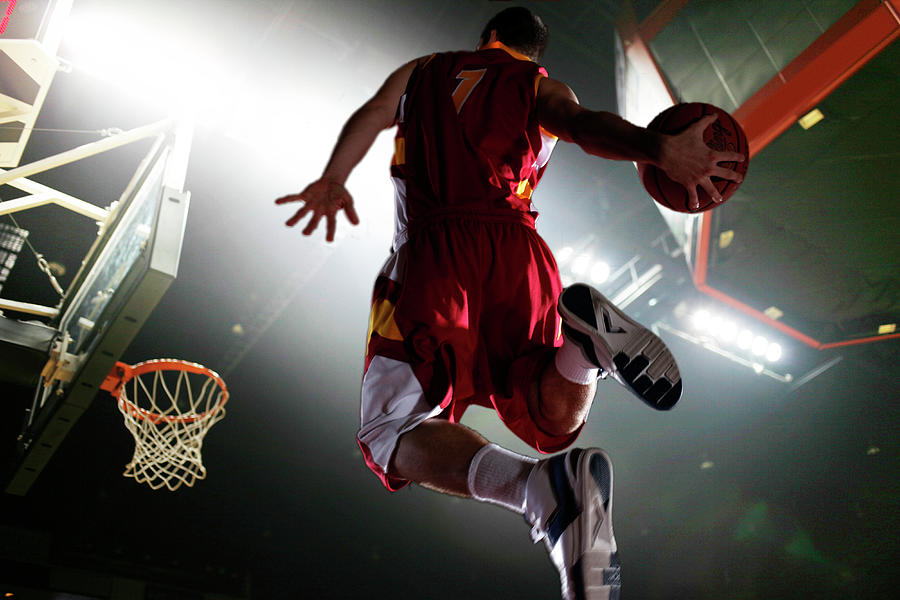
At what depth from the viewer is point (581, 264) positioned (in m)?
6.88

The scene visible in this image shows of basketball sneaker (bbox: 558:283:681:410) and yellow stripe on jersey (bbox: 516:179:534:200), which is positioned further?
yellow stripe on jersey (bbox: 516:179:534:200)

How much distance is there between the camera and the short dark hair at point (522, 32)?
229 centimetres

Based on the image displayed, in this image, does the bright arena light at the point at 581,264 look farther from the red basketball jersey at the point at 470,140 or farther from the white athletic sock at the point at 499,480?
the white athletic sock at the point at 499,480

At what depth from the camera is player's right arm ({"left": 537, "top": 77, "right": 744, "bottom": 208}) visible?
1.60 meters

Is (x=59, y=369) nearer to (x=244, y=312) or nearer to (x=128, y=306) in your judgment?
(x=128, y=306)

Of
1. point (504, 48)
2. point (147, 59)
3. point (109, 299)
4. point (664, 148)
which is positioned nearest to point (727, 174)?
point (664, 148)

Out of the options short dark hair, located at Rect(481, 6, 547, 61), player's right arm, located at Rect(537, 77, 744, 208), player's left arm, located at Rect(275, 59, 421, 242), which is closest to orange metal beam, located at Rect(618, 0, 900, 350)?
short dark hair, located at Rect(481, 6, 547, 61)

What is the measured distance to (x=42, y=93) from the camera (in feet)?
12.0

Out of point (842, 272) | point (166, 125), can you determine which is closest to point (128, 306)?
point (166, 125)

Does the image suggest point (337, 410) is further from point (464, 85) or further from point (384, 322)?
point (384, 322)

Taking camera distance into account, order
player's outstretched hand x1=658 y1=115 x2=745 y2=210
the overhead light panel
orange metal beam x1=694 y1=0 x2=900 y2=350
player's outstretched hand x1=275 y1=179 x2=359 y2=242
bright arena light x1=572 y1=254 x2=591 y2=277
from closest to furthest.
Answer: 1. player's outstretched hand x1=658 y1=115 x2=745 y2=210
2. player's outstretched hand x1=275 y1=179 x2=359 y2=242
3. orange metal beam x1=694 y1=0 x2=900 y2=350
4. the overhead light panel
5. bright arena light x1=572 y1=254 x2=591 y2=277

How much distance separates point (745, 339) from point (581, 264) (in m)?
1.91

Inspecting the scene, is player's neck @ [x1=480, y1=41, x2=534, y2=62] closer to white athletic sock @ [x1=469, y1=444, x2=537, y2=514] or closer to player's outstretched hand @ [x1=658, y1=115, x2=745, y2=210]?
player's outstretched hand @ [x1=658, y1=115, x2=745, y2=210]

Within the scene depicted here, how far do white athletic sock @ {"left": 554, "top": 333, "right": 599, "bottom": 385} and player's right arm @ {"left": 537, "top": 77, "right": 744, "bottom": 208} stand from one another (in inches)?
17.7
